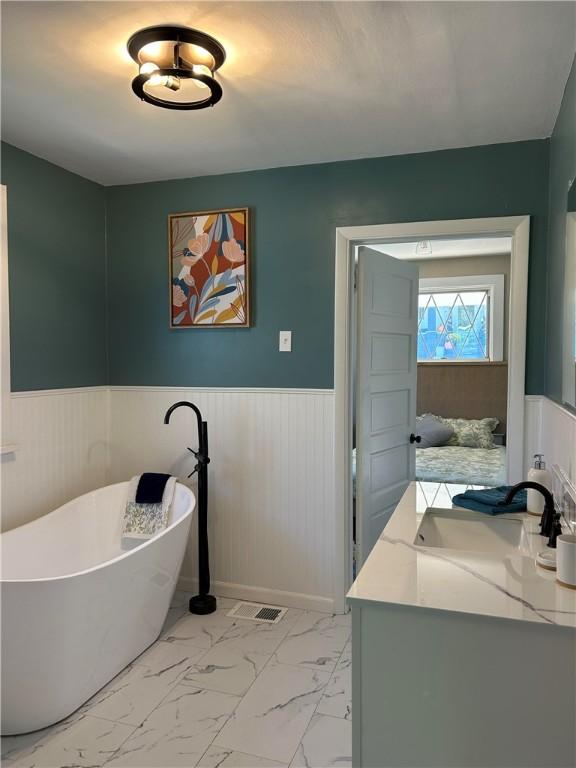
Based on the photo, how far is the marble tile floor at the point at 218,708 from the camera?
2.04 metres

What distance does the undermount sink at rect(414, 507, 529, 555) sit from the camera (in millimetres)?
1920

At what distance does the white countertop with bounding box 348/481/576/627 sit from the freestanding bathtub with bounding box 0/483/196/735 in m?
1.28

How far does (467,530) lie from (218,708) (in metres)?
1.30

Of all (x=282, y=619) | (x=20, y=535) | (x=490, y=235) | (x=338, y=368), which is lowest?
(x=282, y=619)

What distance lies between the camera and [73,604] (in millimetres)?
2148

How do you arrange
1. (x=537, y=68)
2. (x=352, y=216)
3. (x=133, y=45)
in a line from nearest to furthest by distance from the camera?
(x=133, y=45) < (x=537, y=68) < (x=352, y=216)

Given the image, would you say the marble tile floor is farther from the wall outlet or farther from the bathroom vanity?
the wall outlet

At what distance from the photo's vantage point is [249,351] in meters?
3.32

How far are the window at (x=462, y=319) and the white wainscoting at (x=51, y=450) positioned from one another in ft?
11.8

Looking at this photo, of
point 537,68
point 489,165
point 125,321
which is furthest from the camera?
point 125,321

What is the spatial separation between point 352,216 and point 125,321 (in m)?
1.60

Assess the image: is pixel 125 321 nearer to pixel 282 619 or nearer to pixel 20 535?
pixel 20 535

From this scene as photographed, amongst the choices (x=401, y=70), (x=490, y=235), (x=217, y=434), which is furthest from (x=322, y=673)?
(x=401, y=70)

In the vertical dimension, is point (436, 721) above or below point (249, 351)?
below
